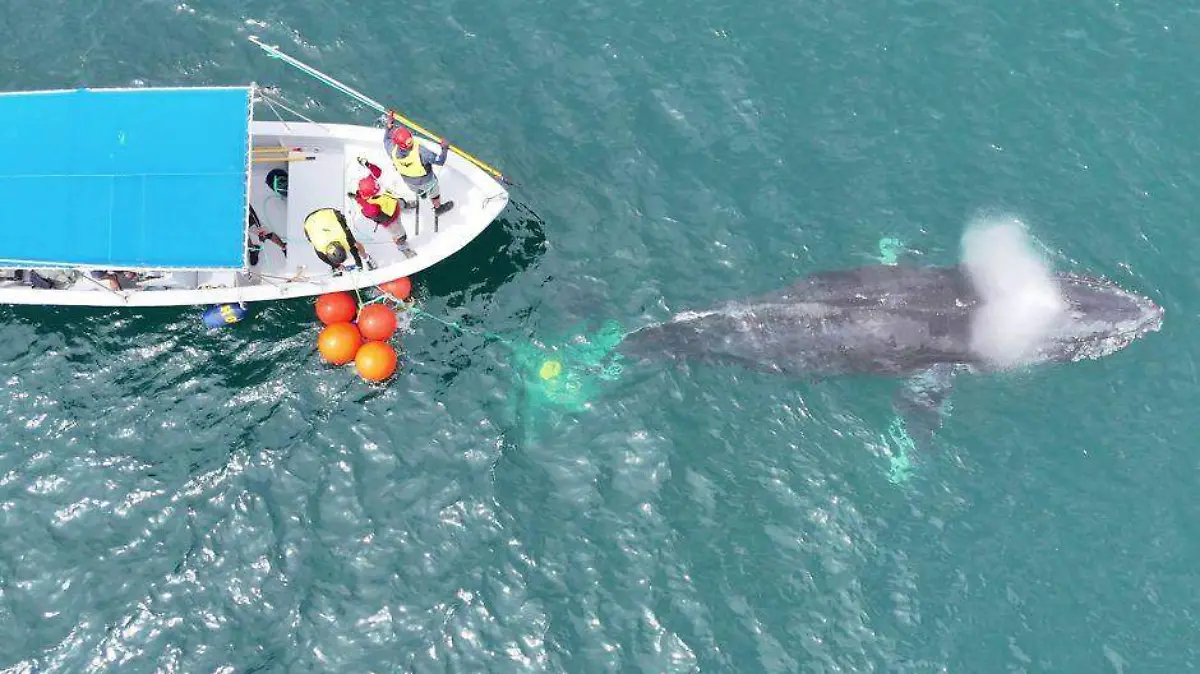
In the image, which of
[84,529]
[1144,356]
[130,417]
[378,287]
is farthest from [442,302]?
[1144,356]

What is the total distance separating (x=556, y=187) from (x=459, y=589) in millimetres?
13361

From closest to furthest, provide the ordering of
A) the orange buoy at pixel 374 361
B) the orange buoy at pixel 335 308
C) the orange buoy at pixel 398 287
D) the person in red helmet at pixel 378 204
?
the person in red helmet at pixel 378 204 < the orange buoy at pixel 374 361 < the orange buoy at pixel 335 308 < the orange buoy at pixel 398 287

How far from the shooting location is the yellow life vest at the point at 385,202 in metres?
26.5

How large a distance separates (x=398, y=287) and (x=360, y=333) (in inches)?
74.4

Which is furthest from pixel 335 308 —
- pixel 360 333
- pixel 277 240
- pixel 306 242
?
pixel 277 240

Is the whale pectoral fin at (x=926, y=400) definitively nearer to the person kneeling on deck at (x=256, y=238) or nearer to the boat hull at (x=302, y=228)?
the boat hull at (x=302, y=228)

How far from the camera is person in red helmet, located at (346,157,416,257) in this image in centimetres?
2623

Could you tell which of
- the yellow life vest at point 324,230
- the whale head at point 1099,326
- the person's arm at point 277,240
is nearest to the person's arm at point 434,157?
the yellow life vest at point 324,230

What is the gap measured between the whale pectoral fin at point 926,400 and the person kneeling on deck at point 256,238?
775 inches

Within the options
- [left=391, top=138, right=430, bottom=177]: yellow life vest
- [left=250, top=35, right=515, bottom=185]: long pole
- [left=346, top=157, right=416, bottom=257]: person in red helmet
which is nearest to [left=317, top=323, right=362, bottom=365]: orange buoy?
[left=346, top=157, right=416, bottom=257]: person in red helmet

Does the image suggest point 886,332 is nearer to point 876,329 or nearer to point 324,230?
point 876,329

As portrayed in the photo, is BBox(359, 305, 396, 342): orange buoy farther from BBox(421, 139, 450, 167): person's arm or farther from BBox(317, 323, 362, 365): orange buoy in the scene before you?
BBox(421, 139, 450, 167): person's arm

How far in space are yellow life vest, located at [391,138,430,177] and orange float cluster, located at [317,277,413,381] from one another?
341 cm

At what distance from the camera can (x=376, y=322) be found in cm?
2703
